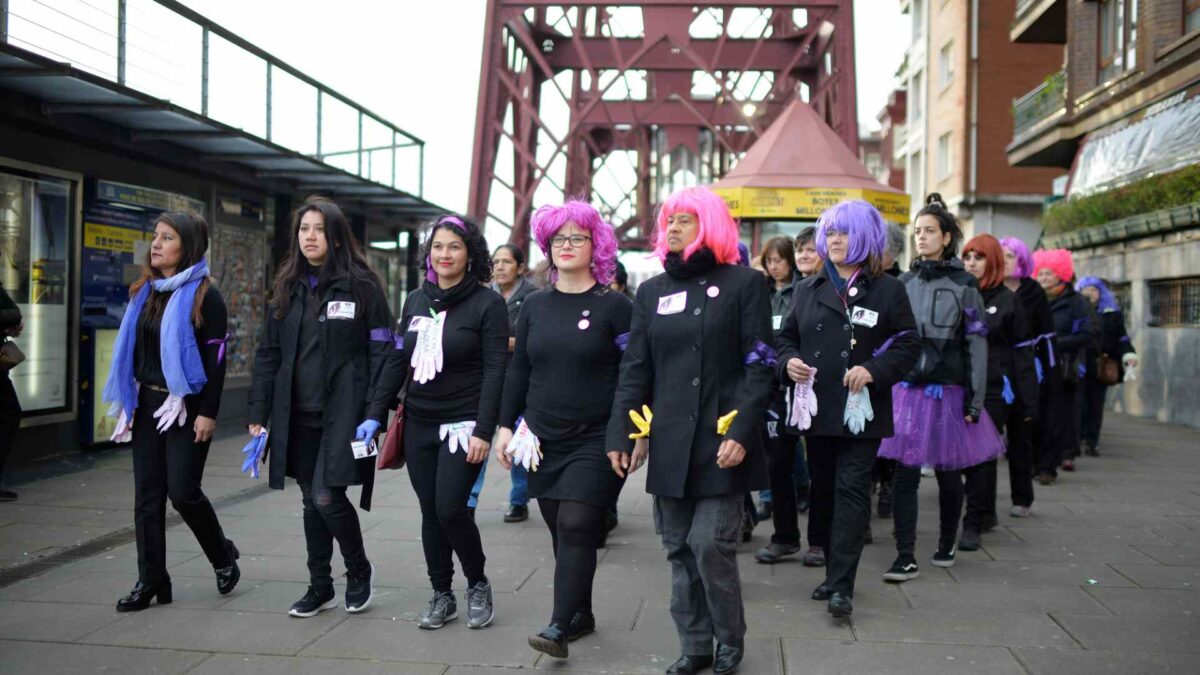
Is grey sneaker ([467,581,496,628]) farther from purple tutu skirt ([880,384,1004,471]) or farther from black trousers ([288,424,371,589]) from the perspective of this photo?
purple tutu skirt ([880,384,1004,471])

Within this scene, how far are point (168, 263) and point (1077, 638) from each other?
4.28 m

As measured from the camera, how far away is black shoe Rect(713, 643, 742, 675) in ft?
13.7

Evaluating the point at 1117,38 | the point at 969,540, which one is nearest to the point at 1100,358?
the point at 969,540

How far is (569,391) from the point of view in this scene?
4.48 metres

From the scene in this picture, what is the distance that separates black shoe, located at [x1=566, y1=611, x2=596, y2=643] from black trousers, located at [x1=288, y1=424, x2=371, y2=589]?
1038 mm

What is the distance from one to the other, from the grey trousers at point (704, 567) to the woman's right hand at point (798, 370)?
95 cm

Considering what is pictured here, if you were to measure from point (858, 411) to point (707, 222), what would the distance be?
1.32 meters

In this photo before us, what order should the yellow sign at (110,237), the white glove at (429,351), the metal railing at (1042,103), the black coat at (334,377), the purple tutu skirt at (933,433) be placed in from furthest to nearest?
the metal railing at (1042,103) < the yellow sign at (110,237) < the purple tutu skirt at (933,433) < the black coat at (334,377) < the white glove at (429,351)

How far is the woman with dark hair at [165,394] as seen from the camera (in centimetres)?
512

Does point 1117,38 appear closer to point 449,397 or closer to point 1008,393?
point 1008,393

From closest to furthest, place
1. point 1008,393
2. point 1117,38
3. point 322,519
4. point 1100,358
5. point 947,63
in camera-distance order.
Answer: point 322,519
point 1008,393
point 1100,358
point 1117,38
point 947,63

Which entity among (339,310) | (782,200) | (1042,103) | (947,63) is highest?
(947,63)

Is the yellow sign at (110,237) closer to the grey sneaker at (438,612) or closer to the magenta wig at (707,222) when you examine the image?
the grey sneaker at (438,612)

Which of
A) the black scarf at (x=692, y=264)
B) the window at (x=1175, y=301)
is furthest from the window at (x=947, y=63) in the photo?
the black scarf at (x=692, y=264)
